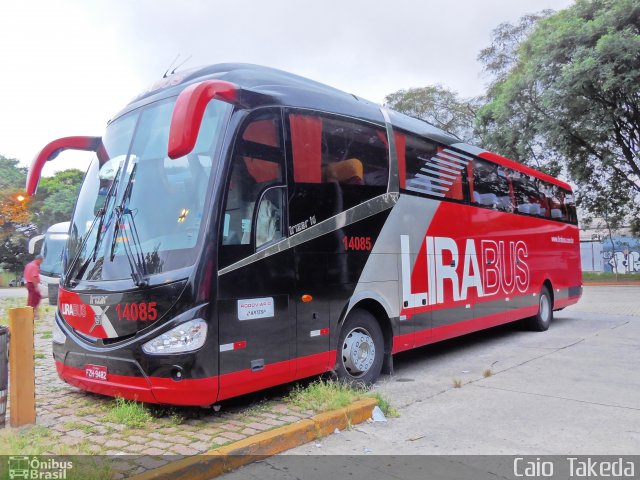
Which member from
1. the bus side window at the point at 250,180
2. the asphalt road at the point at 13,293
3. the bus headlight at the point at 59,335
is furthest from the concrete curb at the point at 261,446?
the asphalt road at the point at 13,293

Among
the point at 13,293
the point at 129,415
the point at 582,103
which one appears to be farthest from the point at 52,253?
the point at 582,103

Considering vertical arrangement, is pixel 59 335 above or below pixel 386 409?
above

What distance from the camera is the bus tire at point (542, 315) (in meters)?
11.7

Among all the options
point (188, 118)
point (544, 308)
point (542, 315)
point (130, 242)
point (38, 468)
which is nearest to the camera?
point (38, 468)

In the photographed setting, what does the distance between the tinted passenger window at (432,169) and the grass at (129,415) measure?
4341 millimetres

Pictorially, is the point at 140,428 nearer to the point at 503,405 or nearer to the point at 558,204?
the point at 503,405

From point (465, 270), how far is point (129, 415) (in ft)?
19.2

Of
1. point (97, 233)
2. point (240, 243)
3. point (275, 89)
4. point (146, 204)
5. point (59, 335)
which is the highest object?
point (275, 89)

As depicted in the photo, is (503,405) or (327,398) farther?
(503,405)

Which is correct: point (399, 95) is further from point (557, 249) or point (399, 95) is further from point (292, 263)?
point (292, 263)

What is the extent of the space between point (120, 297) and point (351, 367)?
112 inches

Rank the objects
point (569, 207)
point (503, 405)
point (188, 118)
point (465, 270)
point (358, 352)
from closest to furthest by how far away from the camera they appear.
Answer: point (188, 118) < point (503, 405) < point (358, 352) < point (465, 270) < point (569, 207)

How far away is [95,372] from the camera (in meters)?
4.89

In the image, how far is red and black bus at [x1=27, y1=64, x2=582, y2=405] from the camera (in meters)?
4.52
